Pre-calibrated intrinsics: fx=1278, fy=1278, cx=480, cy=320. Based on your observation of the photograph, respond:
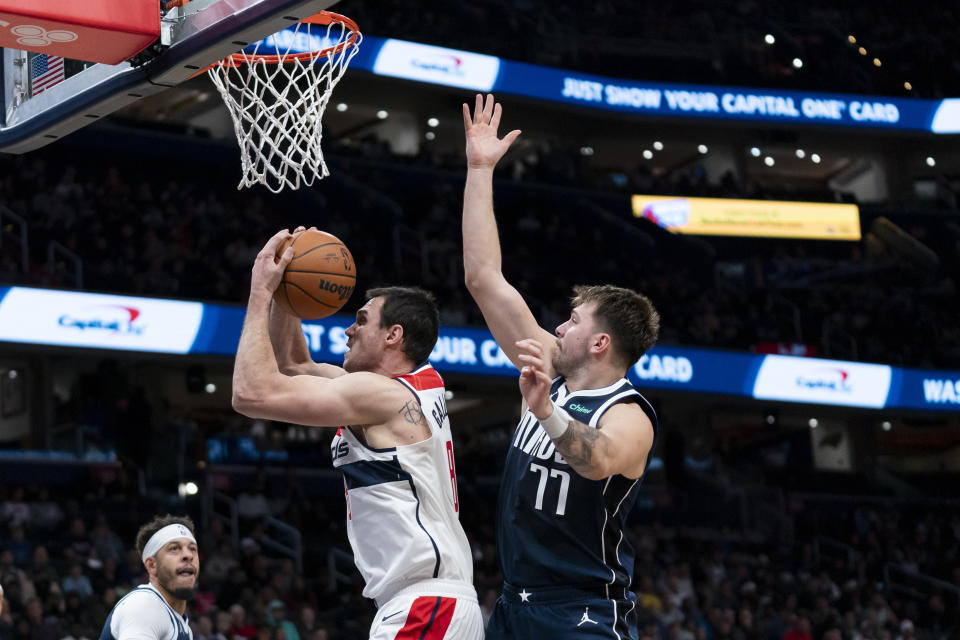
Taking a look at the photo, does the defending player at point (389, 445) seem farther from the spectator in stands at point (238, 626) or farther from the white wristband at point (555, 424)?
the spectator in stands at point (238, 626)

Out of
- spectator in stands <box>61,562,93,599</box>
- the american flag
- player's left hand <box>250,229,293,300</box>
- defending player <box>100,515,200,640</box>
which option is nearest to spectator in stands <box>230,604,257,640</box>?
Result: spectator in stands <box>61,562,93,599</box>

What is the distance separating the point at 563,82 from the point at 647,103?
211 cm

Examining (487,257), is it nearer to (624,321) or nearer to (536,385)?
(624,321)

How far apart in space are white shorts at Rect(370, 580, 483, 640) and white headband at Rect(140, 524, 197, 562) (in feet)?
7.29

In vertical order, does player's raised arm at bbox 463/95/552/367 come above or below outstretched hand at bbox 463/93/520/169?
below

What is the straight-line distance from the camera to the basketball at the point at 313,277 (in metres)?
4.42

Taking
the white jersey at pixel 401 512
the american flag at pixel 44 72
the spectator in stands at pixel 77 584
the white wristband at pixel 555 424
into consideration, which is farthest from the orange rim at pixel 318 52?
the spectator in stands at pixel 77 584

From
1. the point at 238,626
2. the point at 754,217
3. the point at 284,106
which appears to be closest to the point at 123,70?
the point at 284,106

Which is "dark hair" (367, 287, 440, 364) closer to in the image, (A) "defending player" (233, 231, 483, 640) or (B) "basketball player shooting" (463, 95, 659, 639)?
(A) "defending player" (233, 231, 483, 640)

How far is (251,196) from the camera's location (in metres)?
21.5

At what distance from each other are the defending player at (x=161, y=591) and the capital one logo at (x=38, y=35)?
2.41 m

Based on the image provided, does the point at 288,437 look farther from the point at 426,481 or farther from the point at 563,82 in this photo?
the point at 426,481

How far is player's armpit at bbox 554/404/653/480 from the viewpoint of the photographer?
3.80m

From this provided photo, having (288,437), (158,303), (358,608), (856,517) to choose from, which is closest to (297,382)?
(358,608)
